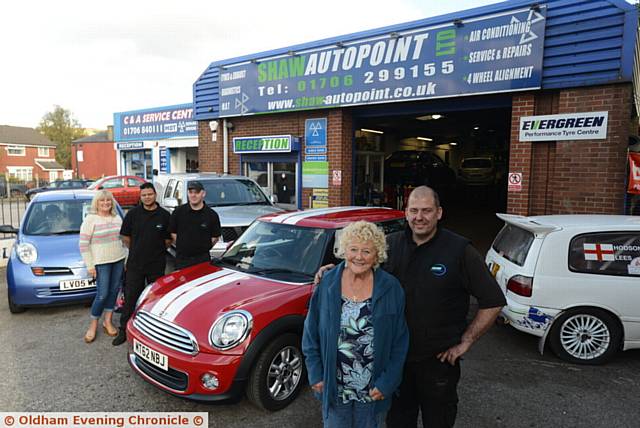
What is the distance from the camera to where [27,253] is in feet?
18.3

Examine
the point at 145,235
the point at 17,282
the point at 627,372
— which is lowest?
the point at 627,372

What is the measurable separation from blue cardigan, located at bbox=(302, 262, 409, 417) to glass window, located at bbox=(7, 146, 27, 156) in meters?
67.5

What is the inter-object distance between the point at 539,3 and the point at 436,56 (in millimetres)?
1925

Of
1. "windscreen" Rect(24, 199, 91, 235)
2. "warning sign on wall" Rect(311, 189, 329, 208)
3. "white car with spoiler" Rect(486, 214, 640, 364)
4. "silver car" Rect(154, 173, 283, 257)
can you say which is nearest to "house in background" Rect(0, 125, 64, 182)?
"silver car" Rect(154, 173, 283, 257)

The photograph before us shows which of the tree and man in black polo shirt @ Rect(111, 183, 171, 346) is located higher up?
the tree

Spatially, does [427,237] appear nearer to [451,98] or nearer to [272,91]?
[451,98]

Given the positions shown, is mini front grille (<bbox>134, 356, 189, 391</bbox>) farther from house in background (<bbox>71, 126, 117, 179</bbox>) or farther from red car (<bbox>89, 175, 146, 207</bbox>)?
house in background (<bbox>71, 126, 117, 179</bbox>)

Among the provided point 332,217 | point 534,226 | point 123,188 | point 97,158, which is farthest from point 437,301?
point 97,158

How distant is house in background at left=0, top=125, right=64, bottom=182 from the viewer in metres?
55.7

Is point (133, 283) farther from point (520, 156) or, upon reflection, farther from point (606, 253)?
point (520, 156)

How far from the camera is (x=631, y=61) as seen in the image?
6.72 m

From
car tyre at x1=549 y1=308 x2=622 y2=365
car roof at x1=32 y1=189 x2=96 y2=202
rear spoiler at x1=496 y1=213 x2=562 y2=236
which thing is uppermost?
car roof at x1=32 y1=189 x2=96 y2=202

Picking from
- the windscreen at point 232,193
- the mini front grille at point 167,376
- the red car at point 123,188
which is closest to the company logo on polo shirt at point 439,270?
the mini front grille at point 167,376

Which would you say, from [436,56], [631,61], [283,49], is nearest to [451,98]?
[436,56]
